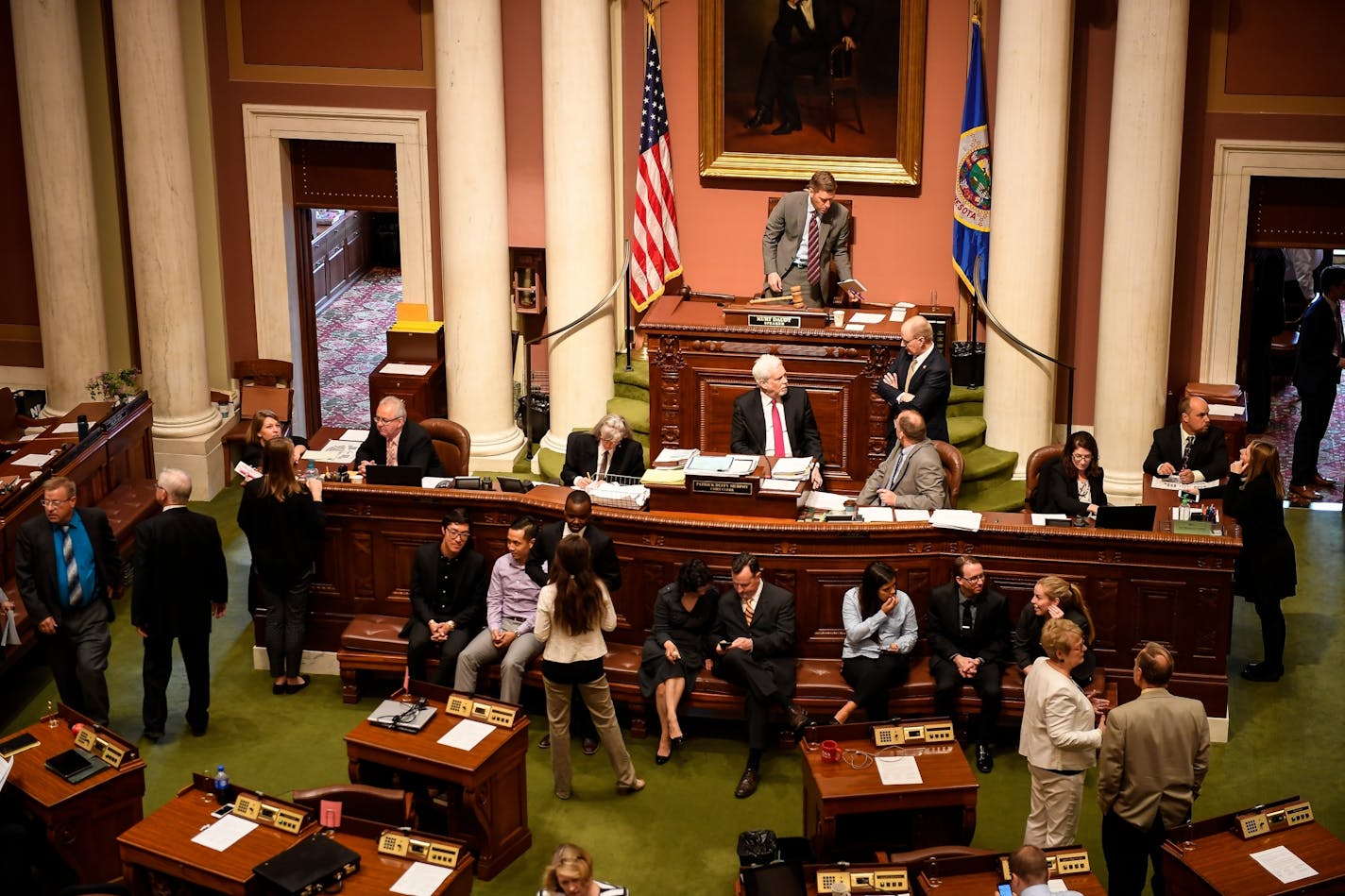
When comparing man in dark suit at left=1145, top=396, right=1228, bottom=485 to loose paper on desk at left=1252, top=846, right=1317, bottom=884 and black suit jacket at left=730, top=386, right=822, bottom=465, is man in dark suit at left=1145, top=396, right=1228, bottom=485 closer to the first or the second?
black suit jacket at left=730, top=386, right=822, bottom=465

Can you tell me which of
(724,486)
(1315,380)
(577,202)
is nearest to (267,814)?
(724,486)

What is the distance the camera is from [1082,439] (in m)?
9.33

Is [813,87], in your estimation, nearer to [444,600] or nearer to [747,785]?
[444,600]

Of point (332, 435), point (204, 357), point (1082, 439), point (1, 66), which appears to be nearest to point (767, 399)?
point (1082, 439)

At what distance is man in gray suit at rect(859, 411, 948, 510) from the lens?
9.02 m

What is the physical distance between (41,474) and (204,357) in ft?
8.29

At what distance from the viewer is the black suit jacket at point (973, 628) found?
332 inches

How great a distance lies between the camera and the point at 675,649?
8.51 m

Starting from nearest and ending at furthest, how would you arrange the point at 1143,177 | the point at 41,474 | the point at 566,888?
the point at 566,888 → the point at 41,474 → the point at 1143,177

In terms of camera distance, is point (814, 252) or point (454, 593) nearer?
point (454, 593)

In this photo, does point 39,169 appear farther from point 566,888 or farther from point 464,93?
point 566,888

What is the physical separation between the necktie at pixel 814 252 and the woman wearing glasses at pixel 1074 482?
8.16 feet

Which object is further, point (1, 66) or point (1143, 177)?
point (1, 66)

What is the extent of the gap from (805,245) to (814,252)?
8 cm
